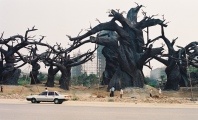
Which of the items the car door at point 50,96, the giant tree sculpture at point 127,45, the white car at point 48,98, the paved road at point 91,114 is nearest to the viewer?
the paved road at point 91,114

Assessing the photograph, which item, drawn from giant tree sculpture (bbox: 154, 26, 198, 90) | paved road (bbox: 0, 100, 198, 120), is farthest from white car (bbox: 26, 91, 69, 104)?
giant tree sculpture (bbox: 154, 26, 198, 90)

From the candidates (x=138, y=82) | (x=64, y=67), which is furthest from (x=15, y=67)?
(x=138, y=82)

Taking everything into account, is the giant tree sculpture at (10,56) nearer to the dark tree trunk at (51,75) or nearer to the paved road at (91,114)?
the dark tree trunk at (51,75)

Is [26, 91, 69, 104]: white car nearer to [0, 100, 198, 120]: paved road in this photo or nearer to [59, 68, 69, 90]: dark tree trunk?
[0, 100, 198, 120]: paved road

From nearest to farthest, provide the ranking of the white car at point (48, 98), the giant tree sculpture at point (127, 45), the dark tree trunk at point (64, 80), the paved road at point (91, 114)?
1. the paved road at point (91, 114)
2. the white car at point (48, 98)
3. the giant tree sculpture at point (127, 45)
4. the dark tree trunk at point (64, 80)

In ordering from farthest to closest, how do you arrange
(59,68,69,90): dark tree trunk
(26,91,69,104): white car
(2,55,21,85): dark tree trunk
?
(59,68,69,90): dark tree trunk → (2,55,21,85): dark tree trunk → (26,91,69,104): white car

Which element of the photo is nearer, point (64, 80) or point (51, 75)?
point (64, 80)

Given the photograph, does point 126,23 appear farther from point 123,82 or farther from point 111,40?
point 123,82

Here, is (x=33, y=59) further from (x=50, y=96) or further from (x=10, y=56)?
(x=50, y=96)

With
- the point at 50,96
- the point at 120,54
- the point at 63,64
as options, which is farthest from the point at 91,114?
the point at 63,64

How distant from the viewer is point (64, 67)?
181 ft

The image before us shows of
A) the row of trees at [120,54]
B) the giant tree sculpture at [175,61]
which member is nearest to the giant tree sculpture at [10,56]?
the row of trees at [120,54]

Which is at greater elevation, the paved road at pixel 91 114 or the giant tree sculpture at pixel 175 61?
the giant tree sculpture at pixel 175 61

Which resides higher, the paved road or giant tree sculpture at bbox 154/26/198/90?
giant tree sculpture at bbox 154/26/198/90
